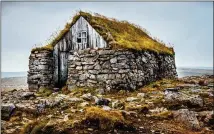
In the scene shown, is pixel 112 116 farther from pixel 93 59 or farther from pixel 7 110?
pixel 93 59

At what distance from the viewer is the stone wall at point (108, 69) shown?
8273mm

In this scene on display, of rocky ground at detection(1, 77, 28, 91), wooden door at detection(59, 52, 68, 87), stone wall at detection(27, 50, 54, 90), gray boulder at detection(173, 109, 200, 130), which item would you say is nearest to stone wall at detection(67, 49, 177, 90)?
wooden door at detection(59, 52, 68, 87)

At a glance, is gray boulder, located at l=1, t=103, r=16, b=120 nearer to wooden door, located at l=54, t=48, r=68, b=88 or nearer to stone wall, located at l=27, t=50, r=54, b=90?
stone wall, located at l=27, t=50, r=54, b=90

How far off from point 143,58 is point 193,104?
10.9ft

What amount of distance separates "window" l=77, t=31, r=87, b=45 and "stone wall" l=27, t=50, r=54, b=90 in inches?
40.1

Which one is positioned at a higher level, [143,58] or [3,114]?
[143,58]

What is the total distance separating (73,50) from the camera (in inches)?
366

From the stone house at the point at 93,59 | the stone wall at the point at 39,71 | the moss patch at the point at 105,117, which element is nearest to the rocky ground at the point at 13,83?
the stone wall at the point at 39,71

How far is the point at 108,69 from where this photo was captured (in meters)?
8.37

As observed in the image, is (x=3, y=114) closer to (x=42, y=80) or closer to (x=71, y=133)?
(x=71, y=133)

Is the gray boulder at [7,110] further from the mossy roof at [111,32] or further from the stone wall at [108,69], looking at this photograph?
the mossy roof at [111,32]

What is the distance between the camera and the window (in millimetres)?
9262

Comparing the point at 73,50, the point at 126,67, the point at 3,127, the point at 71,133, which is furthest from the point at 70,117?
the point at 73,50

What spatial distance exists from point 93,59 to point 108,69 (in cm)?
55
